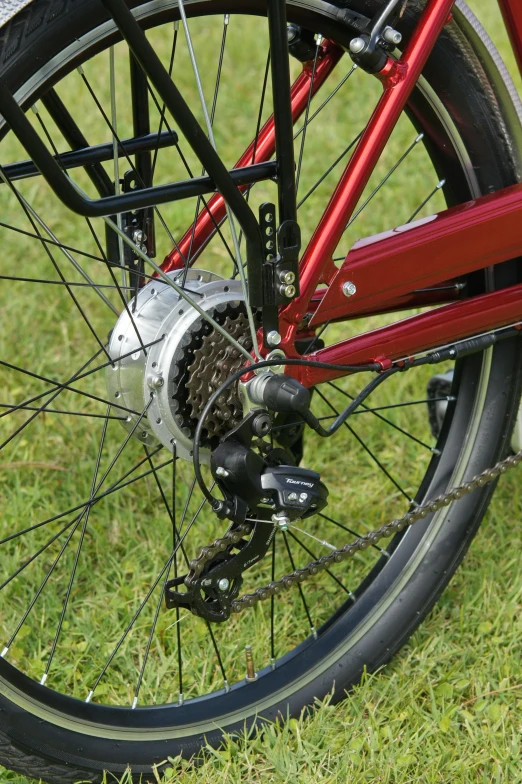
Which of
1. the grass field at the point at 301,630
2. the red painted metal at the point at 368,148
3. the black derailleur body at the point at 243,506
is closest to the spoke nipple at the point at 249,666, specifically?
the grass field at the point at 301,630

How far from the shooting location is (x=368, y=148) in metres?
1.63

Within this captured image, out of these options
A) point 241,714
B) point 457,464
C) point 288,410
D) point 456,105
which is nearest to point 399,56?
point 456,105

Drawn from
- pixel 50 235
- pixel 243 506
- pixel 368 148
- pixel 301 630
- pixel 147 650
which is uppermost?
pixel 50 235

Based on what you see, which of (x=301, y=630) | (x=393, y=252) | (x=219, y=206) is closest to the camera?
(x=393, y=252)

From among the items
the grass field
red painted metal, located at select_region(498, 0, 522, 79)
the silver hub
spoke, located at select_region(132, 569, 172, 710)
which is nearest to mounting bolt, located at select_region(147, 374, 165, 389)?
the silver hub

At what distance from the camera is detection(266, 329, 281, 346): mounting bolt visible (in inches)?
64.1

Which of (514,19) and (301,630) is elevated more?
(514,19)

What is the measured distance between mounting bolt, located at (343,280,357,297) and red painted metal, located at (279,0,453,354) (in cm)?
6

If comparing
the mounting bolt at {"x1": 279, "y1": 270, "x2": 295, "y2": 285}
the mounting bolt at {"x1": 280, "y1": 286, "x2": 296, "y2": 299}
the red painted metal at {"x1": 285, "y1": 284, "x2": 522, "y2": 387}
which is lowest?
the red painted metal at {"x1": 285, "y1": 284, "x2": 522, "y2": 387}

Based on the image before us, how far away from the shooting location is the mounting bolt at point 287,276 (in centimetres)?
159

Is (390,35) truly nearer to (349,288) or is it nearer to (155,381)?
(349,288)

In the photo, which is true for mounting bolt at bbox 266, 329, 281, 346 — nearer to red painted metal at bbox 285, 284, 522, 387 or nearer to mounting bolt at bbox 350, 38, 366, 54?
red painted metal at bbox 285, 284, 522, 387

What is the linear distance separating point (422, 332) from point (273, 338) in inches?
12.1

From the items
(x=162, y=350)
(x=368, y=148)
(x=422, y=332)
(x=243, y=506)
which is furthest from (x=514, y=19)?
(x=243, y=506)
